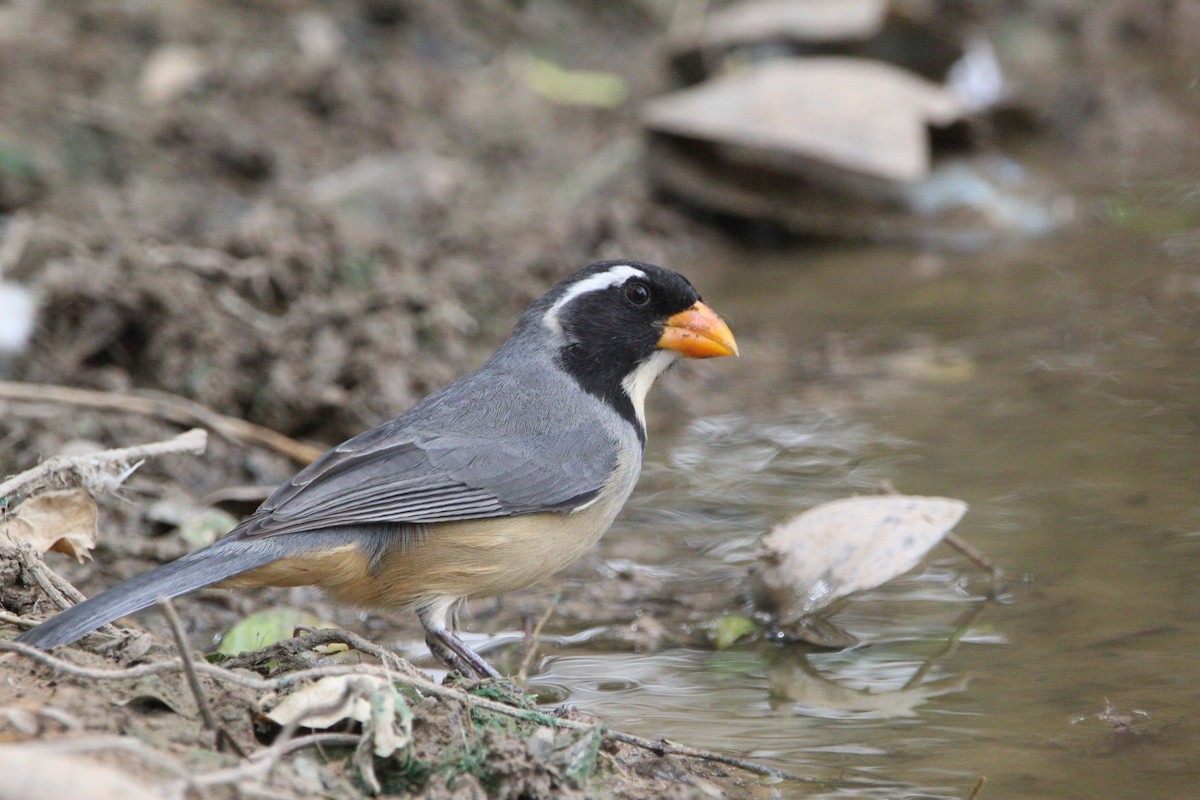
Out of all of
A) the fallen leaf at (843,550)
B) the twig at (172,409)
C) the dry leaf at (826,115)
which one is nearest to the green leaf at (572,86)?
the dry leaf at (826,115)

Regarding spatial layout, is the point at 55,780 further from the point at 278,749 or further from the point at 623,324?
the point at 623,324

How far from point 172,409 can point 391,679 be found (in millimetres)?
2648

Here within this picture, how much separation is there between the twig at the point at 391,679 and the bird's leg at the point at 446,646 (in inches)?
29.5

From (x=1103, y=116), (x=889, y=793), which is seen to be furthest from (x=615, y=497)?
(x=1103, y=116)

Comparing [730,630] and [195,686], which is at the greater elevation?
[195,686]

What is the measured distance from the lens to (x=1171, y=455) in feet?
17.6

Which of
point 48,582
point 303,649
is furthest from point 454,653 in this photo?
point 48,582

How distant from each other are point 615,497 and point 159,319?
8.47ft

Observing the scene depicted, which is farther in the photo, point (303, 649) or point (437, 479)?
point (437, 479)

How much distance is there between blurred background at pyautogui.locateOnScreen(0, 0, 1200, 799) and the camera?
4.28m

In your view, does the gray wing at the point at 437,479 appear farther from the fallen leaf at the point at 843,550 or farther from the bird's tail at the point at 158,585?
the fallen leaf at the point at 843,550

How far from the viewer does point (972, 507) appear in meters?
5.31

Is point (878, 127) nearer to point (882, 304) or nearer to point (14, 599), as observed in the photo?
point (882, 304)

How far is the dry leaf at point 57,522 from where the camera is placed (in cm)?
400
